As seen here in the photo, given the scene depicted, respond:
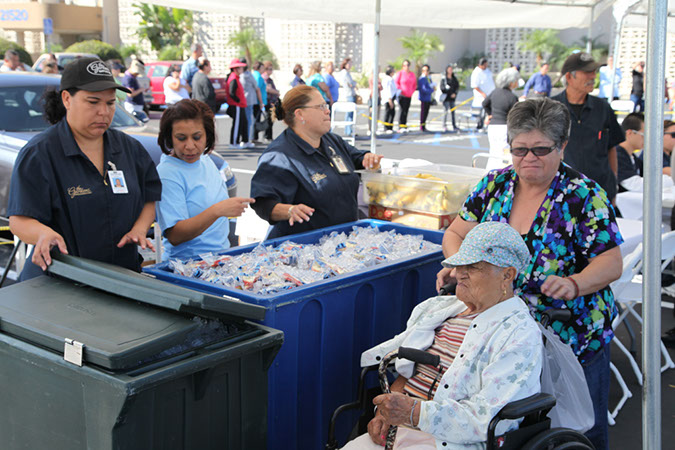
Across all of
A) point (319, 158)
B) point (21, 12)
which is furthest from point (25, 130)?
point (21, 12)

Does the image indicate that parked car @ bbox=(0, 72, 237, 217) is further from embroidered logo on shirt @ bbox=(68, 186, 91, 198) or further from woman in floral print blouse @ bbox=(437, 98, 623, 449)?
woman in floral print blouse @ bbox=(437, 98, 623, 449)

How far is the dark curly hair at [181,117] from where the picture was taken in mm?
3521

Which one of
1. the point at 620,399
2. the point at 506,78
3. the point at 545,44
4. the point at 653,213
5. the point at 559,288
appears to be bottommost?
the point at 620,399

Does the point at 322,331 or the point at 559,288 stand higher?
the point at 559,288

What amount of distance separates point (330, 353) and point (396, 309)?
52cm

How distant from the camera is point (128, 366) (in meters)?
2.12

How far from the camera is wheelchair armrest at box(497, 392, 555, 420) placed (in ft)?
7.42

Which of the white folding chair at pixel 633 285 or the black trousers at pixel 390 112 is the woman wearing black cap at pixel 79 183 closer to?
the white folding chair at pixel 633 285

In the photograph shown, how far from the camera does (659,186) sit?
2404 millimetres

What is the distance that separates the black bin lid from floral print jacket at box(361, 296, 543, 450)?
73 cm

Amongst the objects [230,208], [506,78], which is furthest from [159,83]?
[230,208]

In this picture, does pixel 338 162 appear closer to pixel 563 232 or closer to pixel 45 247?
pixel 563 232

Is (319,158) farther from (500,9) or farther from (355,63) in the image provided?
(355,63)

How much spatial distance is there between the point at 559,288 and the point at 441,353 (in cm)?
53
